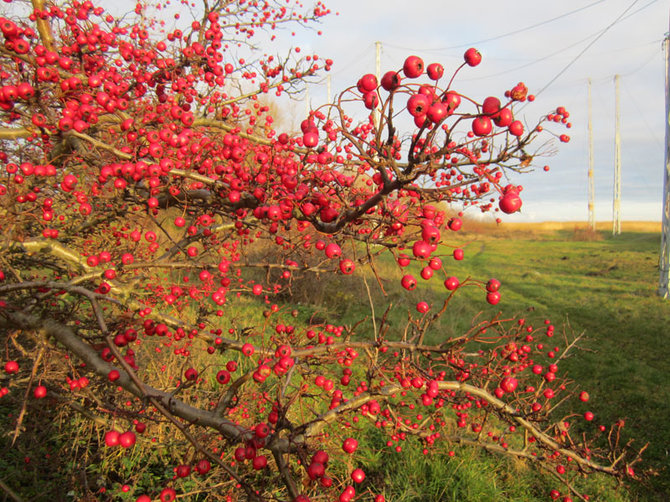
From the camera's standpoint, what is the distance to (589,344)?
9.33 meters

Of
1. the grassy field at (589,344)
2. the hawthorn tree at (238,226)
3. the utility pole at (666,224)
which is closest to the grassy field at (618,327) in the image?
the grassy field at (589,344)

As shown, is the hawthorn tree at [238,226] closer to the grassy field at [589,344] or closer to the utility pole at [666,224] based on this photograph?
the grassy field at [589,344]

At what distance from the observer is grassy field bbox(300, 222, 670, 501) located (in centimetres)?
429

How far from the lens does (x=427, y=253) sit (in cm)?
142

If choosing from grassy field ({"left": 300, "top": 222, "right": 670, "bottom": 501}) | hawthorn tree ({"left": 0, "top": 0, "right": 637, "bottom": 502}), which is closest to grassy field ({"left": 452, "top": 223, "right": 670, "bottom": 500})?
grassy field ({"left": 300, "top": 222, "right": 670, "bottom": 501})

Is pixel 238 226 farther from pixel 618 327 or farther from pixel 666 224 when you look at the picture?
pixel 666 224

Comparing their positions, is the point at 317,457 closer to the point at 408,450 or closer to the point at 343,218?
the point at 343,218

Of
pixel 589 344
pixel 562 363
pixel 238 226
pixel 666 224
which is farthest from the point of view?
pixel 666 224

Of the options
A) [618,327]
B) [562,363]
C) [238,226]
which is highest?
[238,226]

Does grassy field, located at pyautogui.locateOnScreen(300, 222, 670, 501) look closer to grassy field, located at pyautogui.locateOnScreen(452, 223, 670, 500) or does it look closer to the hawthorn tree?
grassy field, located at pyautogui.locateOnScreen(452, 223, 670, 500)

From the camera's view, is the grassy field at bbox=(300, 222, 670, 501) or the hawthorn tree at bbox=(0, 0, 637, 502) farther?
the grassy field at bbox=(300, 222, 670, 501)

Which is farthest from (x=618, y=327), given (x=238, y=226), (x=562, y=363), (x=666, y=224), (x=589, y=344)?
(x=238, y=226)

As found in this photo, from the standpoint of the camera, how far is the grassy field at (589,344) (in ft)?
14.1

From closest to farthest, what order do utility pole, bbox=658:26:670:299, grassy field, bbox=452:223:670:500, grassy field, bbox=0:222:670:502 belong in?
grassy field, bbox=0:222:670:502
grassy field, bbox=452:223:670:500
utility pole, bbox=658:26:670:299
